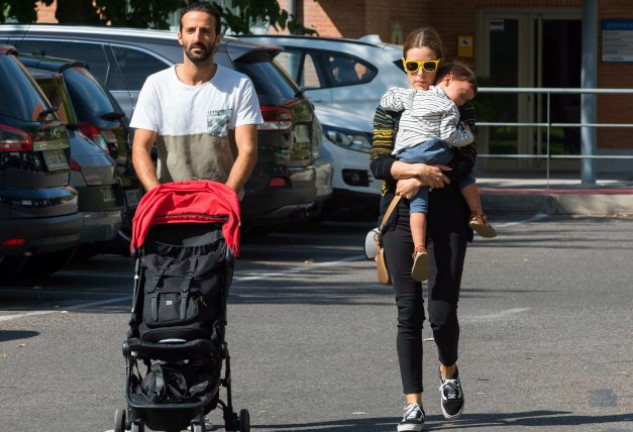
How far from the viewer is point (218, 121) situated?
6.88 meters

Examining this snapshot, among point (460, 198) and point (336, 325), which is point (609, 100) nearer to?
point (336, 325)

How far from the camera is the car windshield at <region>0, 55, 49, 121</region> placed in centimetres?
1093

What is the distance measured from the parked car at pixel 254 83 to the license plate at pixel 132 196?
45.8 inches

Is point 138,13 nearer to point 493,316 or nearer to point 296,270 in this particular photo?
point 296,270

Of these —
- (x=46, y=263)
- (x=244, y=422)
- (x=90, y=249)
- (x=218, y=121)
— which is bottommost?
(x=90, y=249)

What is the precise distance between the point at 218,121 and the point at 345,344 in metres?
2.93

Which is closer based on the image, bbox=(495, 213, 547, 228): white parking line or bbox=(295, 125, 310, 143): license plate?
bbox=(295, 125, 310, 143): license plate

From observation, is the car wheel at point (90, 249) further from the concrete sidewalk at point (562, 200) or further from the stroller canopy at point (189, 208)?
the concrete sidewalk at point (562, 200)

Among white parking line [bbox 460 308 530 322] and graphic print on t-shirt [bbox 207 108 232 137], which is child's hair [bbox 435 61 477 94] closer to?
graphic print on t-shirt [bbox 207 108 232 137]

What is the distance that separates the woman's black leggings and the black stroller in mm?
868

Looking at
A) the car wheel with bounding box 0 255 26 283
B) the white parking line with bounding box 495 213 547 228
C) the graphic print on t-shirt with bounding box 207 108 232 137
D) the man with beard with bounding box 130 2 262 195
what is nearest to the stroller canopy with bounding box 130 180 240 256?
the man with beard with bounding box 130 2 262 195

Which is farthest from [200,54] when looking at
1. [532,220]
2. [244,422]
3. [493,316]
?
[532,220]

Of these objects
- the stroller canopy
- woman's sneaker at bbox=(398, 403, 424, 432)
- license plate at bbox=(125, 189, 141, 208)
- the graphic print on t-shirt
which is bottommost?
woman's sneaker at bbox=(398, 403, 424, 432)

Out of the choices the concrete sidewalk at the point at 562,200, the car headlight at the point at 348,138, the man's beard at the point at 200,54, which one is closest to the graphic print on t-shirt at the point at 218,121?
the man's beard at the point at 200,54
